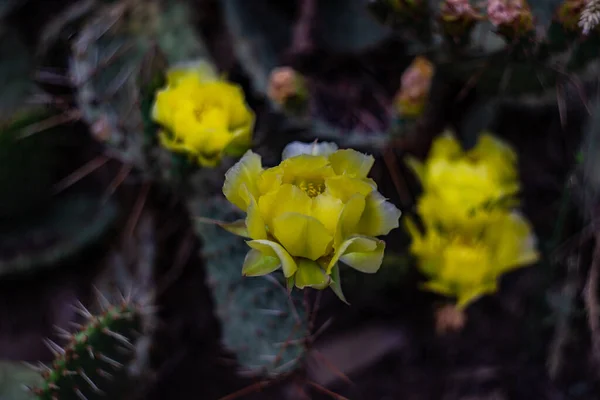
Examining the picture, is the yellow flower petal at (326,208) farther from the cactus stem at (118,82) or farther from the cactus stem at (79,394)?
the cactus stem at (118,82)

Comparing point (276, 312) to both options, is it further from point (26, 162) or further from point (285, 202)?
point (26, 162)

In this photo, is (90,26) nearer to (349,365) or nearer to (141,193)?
(141,193)

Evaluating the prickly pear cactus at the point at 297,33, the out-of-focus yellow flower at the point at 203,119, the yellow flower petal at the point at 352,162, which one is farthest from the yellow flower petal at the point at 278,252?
the prickly pear cactus at the point at 297,33

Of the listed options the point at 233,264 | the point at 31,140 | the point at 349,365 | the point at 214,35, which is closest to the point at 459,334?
the point at 349,365

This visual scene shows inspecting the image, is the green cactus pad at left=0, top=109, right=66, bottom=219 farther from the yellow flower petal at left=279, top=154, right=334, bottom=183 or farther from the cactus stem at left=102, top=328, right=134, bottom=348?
the yellow flower petal at left=279, top=154, right=334, bottom=183

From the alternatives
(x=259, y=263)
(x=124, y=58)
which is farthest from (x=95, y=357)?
(x=124, y=58)

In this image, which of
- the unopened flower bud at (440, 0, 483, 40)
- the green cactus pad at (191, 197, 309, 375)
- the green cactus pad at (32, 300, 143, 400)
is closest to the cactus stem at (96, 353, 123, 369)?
the green cactus pad at (32, 300, 143, 400)
